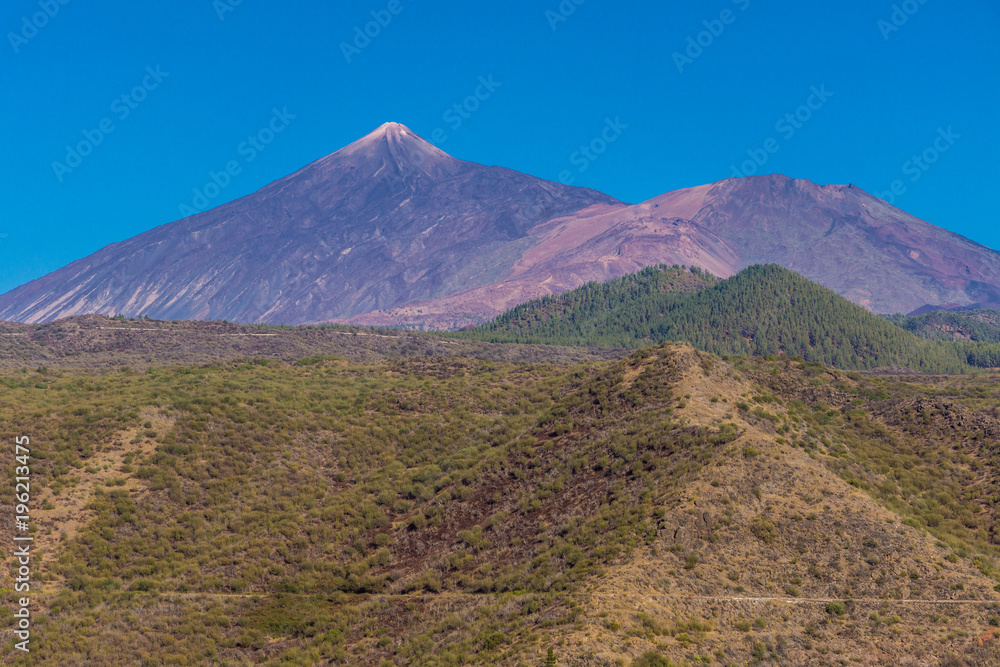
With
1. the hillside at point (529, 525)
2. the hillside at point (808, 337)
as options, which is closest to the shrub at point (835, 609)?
the hillside at point (529, 525)

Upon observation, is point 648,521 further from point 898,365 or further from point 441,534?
point 898,365

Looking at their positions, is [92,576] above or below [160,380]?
below

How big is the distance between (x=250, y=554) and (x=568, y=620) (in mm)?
22672

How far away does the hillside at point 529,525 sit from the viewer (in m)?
29.1

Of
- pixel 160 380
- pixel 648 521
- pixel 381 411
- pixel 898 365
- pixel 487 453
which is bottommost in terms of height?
pixel 648 521

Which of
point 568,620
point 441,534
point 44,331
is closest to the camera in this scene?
point 568,620

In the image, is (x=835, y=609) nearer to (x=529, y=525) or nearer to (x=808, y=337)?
(x=529, y=525)

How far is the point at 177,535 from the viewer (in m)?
45.4

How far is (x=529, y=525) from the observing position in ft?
131

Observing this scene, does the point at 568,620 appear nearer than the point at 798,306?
Yes

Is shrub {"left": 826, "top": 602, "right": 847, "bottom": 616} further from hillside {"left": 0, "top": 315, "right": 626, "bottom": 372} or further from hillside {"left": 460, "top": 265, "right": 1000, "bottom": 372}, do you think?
hillside {"left": 460, "top": 265, "right": 1000, "bottom": 372}

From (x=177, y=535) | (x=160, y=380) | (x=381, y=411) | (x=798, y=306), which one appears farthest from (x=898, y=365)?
(x=177, y=535)

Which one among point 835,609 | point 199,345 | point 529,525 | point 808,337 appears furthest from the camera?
point 808,337

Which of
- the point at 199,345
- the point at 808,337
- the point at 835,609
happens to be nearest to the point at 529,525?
the point at 835,609
